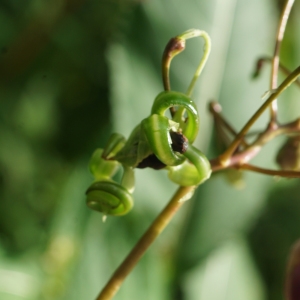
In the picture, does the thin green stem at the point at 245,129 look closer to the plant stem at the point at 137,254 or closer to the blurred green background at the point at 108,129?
the plant stem at the point at 137,254

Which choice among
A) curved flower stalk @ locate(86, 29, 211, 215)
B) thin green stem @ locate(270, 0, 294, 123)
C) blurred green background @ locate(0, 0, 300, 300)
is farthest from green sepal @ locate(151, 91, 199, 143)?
blurred green background @ locate(0, 0, 300, 300)

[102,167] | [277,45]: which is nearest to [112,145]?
[102,167]

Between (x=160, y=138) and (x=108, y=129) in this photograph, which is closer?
(x=160, y=138)

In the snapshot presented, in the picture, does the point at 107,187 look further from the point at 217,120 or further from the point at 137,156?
the point at 217,120

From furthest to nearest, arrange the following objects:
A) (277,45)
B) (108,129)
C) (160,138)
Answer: (108,129) < (277,45) < (160,138)

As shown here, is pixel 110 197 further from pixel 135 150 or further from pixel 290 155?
pixel 290 155

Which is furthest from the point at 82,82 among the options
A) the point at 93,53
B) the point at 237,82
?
the point at 237,82

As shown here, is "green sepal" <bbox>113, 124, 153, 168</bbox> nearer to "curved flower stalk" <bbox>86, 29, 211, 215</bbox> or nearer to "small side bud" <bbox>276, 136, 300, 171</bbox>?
"curved flower stalk" <bbox>86, 29, 211, 215</bbox>
